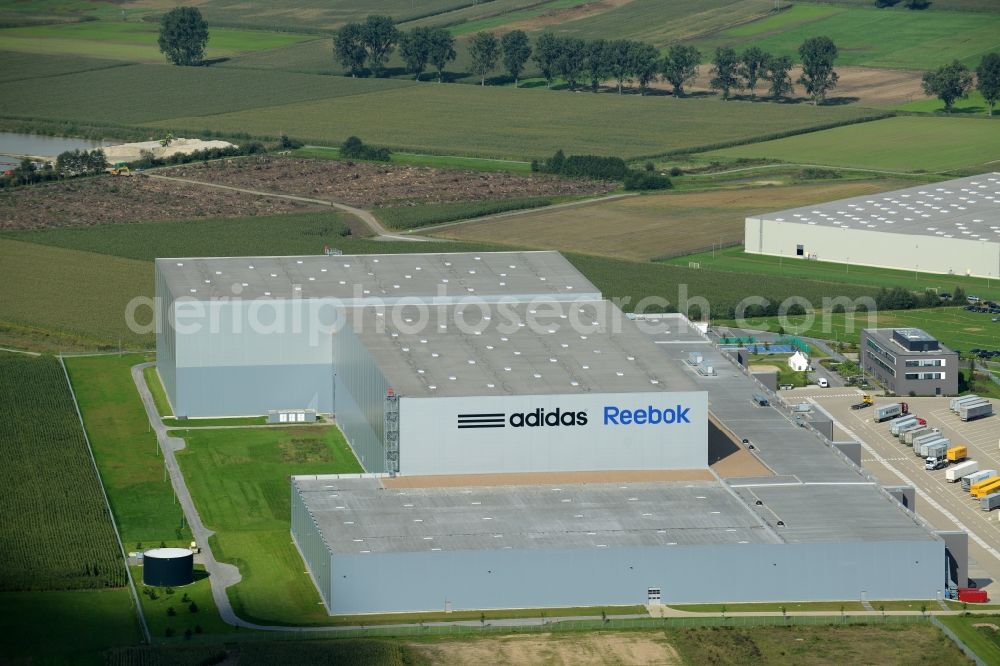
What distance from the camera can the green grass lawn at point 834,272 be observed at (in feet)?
503

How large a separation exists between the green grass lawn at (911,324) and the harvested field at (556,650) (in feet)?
197

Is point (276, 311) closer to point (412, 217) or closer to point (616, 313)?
point (616, 313)

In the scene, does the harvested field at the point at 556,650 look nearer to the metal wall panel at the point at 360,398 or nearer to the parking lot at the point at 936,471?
the parking lot at the point at 936,471

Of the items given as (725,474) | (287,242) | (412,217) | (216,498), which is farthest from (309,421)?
(412,217)

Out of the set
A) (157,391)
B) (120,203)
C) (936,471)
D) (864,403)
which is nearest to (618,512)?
(936,471)

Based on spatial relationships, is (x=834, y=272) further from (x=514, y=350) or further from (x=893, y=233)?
(x=514, y=350)

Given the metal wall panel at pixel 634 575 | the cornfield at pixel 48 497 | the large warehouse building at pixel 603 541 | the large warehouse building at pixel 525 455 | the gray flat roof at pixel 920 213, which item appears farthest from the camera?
the gray flat roof at pixel 920 213

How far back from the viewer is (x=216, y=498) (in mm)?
98875

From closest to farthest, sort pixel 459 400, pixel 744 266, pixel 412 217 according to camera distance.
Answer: pixel 459 400
pixel 744 266
pixel 412 217

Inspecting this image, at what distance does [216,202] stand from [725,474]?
10027 cm

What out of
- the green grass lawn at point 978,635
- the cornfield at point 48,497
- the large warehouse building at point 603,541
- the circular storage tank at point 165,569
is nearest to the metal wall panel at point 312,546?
the large warehouse building at point 603,541

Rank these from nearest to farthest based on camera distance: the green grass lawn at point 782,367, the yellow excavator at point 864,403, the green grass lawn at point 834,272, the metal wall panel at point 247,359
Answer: the metal wall panel at point 247,359, the yellow excavator at point 864,403, the green grass lawn at point 782,367, the green grass lawn at point 834,272

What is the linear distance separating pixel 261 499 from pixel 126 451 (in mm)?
12141

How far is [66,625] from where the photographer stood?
80.4 m
